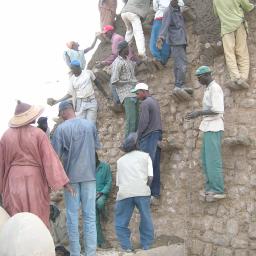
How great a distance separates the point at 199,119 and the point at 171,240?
72.7 inches

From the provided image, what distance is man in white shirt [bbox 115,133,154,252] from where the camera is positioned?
237 inches

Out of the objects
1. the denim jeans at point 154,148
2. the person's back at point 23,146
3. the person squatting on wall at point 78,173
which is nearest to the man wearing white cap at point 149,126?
the denim jeans at point 154,148

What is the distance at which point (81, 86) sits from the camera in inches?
335

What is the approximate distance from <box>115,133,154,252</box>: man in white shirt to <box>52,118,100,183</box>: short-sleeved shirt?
1.83 ft

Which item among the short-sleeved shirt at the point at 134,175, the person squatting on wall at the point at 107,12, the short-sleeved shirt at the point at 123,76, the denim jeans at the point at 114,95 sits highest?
the person squatting on wall at the point at 107,12

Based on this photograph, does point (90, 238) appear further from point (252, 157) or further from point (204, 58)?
point (204, 58)

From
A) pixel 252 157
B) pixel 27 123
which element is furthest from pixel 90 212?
pixel 252 157

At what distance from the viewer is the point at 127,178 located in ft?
19.8

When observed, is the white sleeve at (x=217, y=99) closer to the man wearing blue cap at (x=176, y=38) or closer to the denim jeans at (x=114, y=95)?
the man wearing blue cap at (x=176, y=38)

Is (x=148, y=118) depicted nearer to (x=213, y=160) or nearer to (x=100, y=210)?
(x=213, y=160)

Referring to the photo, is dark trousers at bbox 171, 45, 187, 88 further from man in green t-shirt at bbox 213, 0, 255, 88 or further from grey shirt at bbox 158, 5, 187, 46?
man in green t-shirt at bbox 213, 0, 255, 88

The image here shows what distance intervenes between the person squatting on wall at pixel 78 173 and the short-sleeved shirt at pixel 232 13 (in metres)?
2.63

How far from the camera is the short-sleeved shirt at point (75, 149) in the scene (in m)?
5.58

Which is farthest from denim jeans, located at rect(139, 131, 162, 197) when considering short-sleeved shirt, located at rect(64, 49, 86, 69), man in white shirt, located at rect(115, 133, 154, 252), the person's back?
short-sleeved shirt, located at rect(64, 49, 86, 69)
